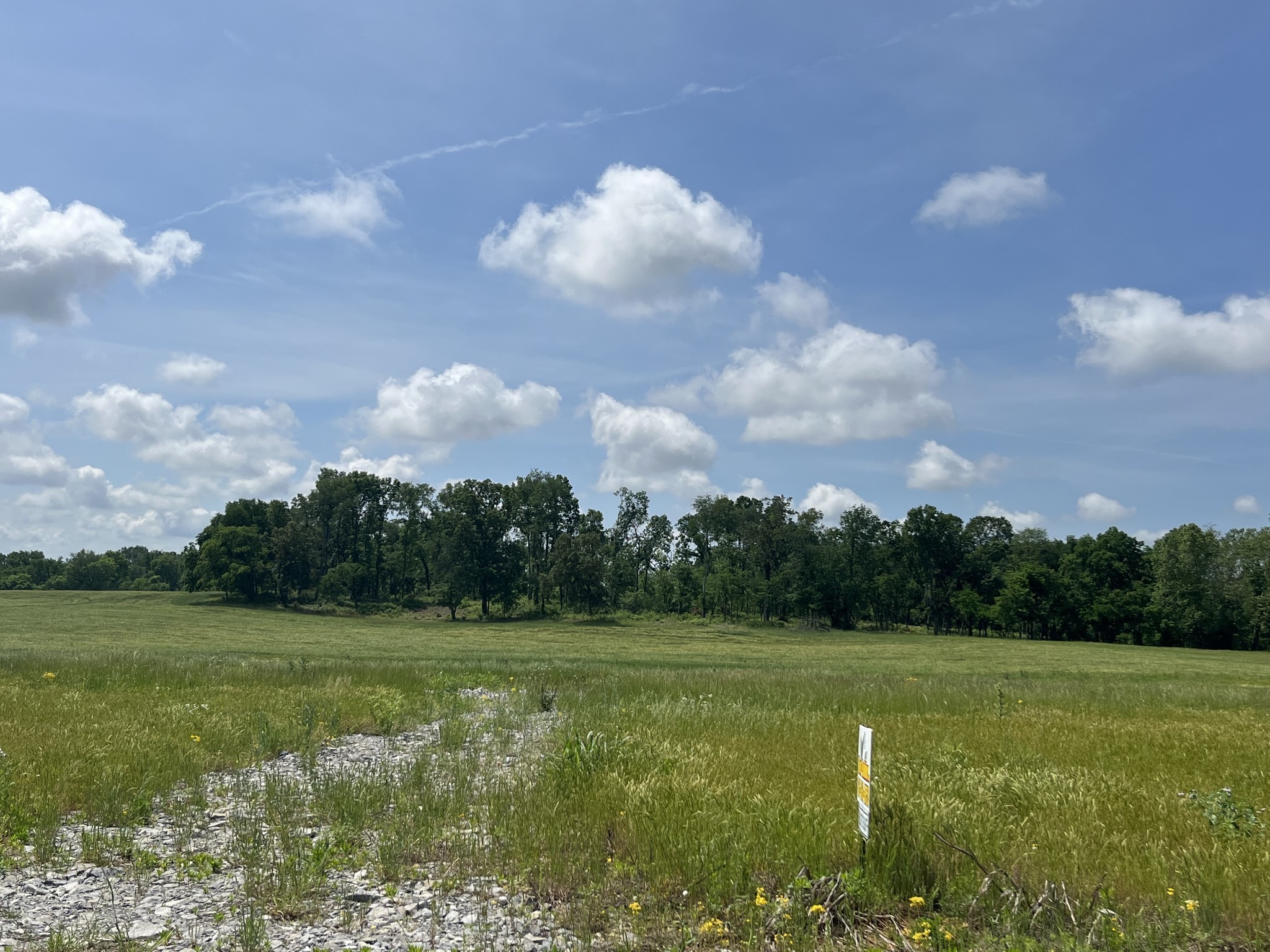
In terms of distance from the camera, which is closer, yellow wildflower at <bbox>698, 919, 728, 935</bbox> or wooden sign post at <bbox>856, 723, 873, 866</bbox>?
yellow wildflower at <bbox>698, 919, 728, 935</bbox>

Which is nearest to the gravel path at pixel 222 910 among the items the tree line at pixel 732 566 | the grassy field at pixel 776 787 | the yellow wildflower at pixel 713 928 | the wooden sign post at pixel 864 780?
the grassy field at pixel 776 787

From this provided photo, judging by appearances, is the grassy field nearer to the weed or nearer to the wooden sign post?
the weed

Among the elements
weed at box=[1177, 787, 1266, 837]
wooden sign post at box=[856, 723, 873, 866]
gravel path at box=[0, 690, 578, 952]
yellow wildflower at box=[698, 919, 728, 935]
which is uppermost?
wooden sign post at box=[856, 723, 873, 866]

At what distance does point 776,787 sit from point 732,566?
4471 inches

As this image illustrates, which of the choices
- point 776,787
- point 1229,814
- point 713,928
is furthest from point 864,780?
point 1229,814

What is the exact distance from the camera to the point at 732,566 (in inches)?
4803

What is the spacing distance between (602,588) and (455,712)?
86.4 metres

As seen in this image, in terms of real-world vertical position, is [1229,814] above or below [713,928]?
above

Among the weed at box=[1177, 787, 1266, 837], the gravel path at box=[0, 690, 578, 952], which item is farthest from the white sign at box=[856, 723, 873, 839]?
the weed at box=[1177, 787, 1266, 837]

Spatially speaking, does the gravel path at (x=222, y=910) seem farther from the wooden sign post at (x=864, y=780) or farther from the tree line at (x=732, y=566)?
the tree line at (x=732, y=566)

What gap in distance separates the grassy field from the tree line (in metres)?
78.4

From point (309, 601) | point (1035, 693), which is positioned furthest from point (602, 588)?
point (1035, 693)

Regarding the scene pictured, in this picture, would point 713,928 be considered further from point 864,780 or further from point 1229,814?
point 1229,814

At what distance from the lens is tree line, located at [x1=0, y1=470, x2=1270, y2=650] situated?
94.0 metres
